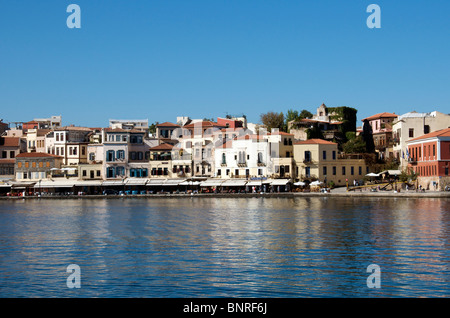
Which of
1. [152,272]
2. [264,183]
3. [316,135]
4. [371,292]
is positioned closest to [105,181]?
[264,183]

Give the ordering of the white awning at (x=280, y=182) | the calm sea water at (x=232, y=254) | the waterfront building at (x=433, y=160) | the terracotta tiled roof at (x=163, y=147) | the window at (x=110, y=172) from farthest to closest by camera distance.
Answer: the window at (x=110, y=172)
the terracotta tiled roof at (x=163, y=147)
the white awning at (x=280, y=182)
the waterfront building at (x=433, y=160)
the calm sea water at (x=232, y=254)

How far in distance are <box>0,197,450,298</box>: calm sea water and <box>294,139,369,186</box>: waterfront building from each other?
86.0 ft

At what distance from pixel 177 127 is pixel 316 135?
23147mm

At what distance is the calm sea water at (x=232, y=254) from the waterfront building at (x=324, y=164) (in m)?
26.2

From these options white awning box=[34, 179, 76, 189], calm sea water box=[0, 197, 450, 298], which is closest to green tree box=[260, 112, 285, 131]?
white awning box=[34, 179, 76, 189]

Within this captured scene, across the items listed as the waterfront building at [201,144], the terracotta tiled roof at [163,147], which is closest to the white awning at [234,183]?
the waterfront building at [201,144]

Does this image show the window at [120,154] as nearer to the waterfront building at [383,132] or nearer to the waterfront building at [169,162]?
the waterfront building at [169,162]

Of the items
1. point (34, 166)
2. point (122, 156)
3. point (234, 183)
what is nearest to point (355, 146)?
point (234, 183)

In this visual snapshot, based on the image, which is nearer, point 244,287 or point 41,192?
point 244,287

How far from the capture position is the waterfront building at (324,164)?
A: 7631 centimetres

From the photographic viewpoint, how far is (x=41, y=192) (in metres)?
86.6

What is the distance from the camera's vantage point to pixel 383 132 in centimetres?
8688

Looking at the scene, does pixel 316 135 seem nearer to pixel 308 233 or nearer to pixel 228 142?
pixel 228 142

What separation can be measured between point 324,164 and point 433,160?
50.6 ft
